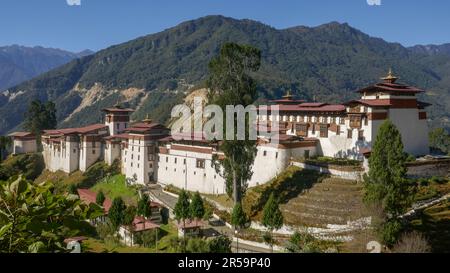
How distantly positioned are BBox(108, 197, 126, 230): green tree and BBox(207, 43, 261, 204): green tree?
9.88m

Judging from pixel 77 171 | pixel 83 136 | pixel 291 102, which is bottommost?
pixel 77 171

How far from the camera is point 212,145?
48594 millimetres

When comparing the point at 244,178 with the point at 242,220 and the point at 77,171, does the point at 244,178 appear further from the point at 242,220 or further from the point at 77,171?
the point at 77,171

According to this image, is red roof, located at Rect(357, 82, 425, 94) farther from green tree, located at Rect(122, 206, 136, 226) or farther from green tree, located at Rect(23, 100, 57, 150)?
green tree, located at Rect(23, 100, 57, 150)

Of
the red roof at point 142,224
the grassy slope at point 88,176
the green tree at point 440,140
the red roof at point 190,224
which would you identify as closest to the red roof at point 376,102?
the red roof at point 190,224

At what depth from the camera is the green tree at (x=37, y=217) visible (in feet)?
13.8

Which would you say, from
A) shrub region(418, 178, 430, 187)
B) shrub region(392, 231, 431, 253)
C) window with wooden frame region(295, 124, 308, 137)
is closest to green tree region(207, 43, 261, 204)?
window with wooden frame region(295, 124, 308, 137)

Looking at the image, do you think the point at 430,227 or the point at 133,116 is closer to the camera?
the point at 430,227

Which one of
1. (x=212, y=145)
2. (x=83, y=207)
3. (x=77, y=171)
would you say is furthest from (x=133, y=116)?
(x=83, y=207)

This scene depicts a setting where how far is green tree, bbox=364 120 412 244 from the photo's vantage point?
94.6 ft

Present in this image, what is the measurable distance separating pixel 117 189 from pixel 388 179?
124ft

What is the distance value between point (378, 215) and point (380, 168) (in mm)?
3076

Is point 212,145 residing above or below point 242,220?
above

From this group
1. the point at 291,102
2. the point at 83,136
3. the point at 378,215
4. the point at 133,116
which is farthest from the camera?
the point at 133,116
